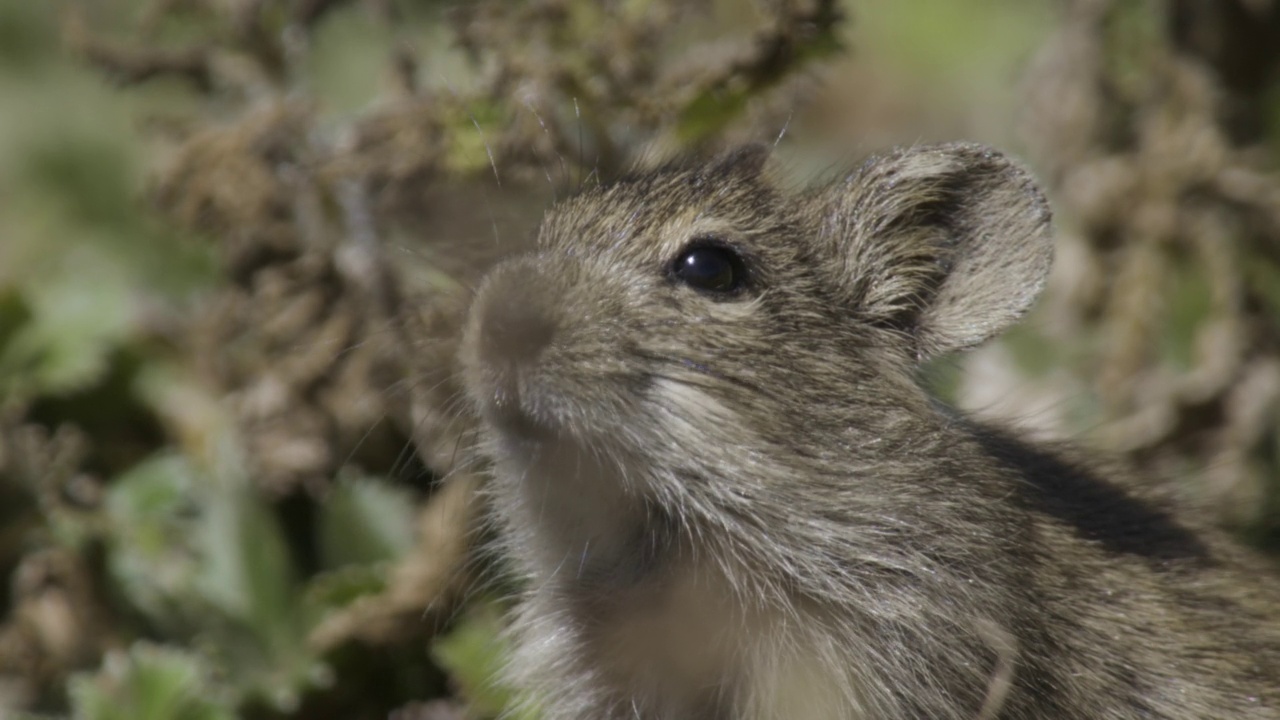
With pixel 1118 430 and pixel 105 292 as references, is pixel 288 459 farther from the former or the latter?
pixel 1118 430

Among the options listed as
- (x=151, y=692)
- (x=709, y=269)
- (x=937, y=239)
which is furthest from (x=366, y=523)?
(x=937, y=239)

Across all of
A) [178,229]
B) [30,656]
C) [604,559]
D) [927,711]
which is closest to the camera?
[927,711]

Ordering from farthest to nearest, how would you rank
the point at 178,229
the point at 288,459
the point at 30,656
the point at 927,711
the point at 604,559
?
the point at 178,229 < the point at 288,459 < the point at 30,656 < the point at 604,559 < the point at 927,711

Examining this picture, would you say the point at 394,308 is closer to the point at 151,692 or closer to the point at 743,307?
the point at 151,692

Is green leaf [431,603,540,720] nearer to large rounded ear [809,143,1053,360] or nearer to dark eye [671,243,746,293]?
dark eye [671,243,746,293]

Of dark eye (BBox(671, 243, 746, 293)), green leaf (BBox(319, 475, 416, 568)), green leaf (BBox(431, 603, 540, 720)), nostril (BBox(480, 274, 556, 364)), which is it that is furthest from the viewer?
green leaf (BBox(319, 475, 416, 568))

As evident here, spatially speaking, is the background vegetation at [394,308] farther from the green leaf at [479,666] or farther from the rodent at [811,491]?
the rodent at [811,491]

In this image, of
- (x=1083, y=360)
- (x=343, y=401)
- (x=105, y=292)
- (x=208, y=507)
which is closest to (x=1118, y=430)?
(x=1083, y=360)

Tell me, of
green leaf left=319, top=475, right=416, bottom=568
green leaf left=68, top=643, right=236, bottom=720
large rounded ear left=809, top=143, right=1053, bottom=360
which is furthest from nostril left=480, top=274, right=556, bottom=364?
green leaf left=319, top=475, right=416, bottom=568

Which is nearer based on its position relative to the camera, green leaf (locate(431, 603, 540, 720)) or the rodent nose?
the rodent nose
